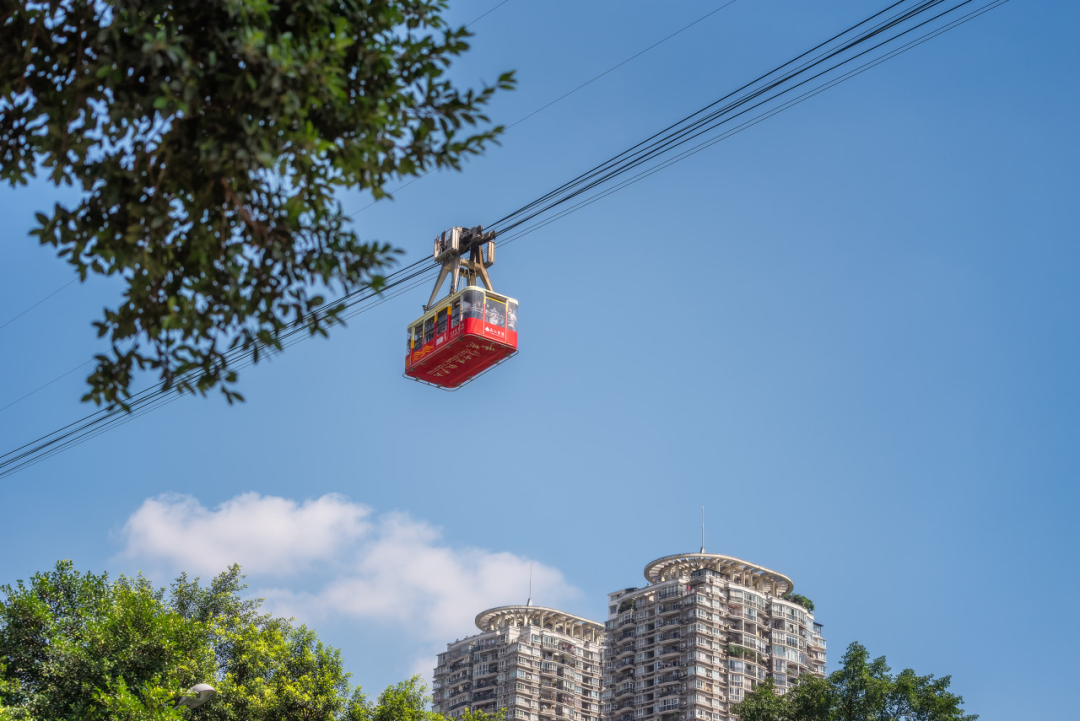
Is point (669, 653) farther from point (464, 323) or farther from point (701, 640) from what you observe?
point (464, 323)

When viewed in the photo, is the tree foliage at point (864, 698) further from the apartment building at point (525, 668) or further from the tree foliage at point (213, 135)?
the apartment building at point (525, 668)

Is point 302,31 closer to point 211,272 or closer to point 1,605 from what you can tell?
point 211,272

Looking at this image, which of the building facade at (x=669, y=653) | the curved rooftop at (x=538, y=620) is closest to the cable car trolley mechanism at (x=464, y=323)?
the building facade at (x=669, y=653)

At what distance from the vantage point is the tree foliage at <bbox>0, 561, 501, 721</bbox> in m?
25.4

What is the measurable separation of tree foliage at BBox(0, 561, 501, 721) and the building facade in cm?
8742

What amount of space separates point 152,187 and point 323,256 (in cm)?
136

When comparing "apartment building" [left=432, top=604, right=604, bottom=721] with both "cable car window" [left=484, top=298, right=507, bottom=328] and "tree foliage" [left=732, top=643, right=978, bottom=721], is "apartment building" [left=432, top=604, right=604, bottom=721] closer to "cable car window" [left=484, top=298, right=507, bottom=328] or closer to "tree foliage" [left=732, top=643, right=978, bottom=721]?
"tree foliage" [left=732, top=643, right=978, bottom=721]

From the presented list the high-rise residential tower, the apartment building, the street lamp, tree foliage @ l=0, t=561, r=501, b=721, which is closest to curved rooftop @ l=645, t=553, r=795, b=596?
the high-rise residential tower

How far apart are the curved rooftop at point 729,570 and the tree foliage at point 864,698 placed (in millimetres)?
72019

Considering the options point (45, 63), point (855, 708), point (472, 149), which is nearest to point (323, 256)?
point (472, 149)

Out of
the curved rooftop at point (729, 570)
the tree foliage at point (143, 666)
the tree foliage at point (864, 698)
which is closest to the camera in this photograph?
the tree foliage at point (143, 666)

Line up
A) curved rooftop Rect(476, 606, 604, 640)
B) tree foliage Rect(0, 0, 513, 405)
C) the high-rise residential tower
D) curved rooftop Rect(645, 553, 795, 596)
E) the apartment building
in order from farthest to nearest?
curved rooftop Rect(476, 606, 604, 640) < the apartment building < curved rooftop Rect(645, 553, 795, 596) < the high-rise residential tower < tree foliage Rect(0, 0, 513, 405)

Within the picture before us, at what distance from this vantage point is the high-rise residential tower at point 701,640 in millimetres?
121125

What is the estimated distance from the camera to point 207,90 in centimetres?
826
